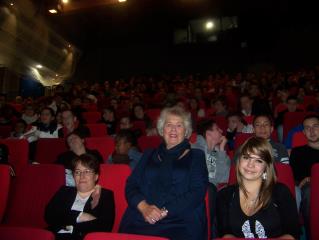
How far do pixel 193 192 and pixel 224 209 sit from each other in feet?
0.75

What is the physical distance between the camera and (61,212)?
223 cm

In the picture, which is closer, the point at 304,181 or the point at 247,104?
the point at 304,181

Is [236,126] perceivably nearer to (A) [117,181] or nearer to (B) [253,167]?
(A) [117,181]

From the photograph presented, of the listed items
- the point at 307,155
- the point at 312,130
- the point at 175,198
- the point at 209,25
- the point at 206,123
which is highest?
the point at 209,25

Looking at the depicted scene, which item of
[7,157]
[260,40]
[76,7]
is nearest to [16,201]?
[7,157]

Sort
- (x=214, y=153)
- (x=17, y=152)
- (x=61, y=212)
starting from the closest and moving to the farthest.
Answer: (x=61, y=212) < (x=214, y=153) < (x=17, y=152)

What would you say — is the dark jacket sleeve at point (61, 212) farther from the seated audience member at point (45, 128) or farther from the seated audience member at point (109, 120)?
the seated audience member at point (109, 120)

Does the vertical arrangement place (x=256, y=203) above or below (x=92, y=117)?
below

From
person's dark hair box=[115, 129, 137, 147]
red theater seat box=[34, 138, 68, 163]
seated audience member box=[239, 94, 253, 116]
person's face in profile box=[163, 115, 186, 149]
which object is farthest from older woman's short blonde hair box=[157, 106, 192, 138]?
seated audience member box=[239, 94, 253, 116]

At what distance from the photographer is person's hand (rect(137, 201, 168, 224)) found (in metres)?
2.00

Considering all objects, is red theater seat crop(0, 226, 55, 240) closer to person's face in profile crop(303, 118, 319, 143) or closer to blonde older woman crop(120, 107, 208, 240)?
blonde older woman crop(120, 107, 208, 240)

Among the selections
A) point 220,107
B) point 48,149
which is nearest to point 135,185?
point 48,149

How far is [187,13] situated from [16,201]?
33.8 ft

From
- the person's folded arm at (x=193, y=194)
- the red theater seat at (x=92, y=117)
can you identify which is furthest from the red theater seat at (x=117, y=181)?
the red theater seat at (x=92, y=117)
